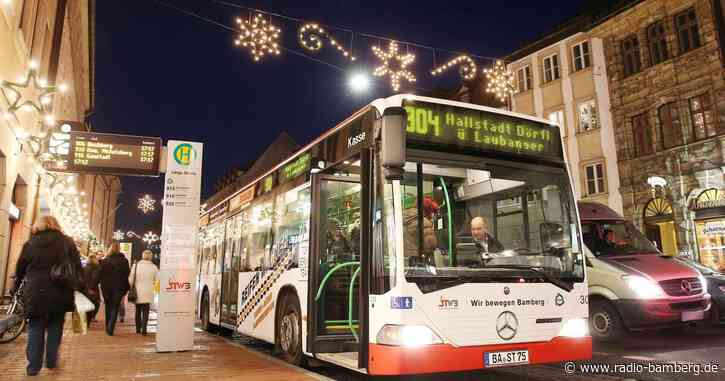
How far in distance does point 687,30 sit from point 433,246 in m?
20.6

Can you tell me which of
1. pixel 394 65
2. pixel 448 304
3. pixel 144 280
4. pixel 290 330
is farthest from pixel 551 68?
pixel 448 304

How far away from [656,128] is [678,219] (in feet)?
12.5

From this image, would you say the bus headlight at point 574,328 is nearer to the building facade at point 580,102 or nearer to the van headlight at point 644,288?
the van headlight at point 644,288

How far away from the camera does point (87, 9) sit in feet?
93.3

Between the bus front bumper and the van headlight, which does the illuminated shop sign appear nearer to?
the bus front bumper

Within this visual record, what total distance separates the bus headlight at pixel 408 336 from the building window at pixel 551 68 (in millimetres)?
24106

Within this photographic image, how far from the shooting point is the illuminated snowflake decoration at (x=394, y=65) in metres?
12.7

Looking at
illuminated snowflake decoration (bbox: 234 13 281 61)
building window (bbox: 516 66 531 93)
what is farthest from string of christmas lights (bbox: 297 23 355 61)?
building window (bbox: 516 66 531 93)

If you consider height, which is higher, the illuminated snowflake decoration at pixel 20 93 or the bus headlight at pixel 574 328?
the illuminated snowflake decoration at pixel 20 93

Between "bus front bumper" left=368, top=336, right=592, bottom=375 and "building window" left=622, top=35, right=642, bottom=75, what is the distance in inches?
823

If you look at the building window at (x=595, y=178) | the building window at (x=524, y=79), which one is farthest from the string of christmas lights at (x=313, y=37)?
the building window at (x=524, y=79)

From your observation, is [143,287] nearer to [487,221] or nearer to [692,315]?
[487,221]

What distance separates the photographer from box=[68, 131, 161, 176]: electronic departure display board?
13.7 m

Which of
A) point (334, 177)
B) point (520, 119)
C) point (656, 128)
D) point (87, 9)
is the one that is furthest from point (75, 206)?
point (656, 128)
